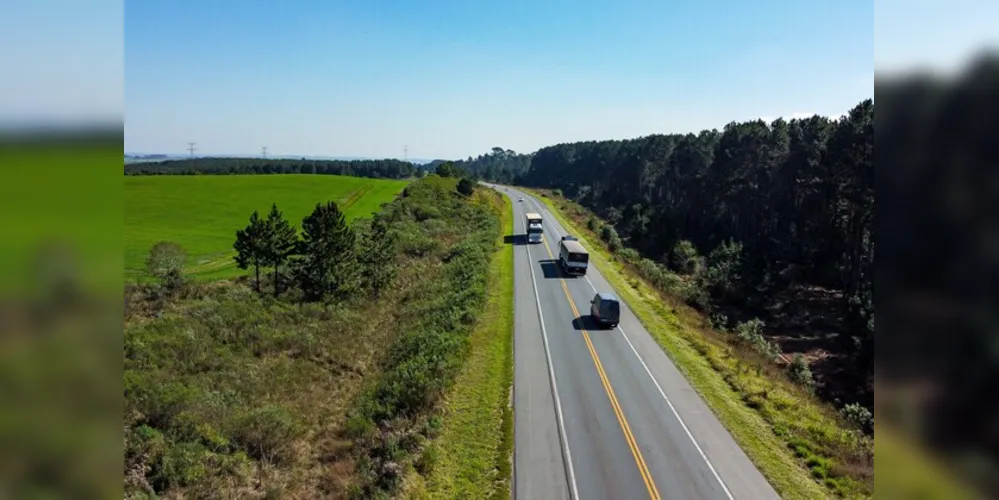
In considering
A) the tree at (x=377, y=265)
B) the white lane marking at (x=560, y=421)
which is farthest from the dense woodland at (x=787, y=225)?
the tree at (x=377, y=265)

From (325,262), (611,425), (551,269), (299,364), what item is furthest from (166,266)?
(611,425)

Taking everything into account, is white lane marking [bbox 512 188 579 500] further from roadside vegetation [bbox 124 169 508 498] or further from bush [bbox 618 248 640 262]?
bush [bbox 618 248 640 262]

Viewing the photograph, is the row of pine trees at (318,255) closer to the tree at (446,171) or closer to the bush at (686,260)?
the bush at (686,260)

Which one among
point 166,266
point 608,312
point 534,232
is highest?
point 534,232

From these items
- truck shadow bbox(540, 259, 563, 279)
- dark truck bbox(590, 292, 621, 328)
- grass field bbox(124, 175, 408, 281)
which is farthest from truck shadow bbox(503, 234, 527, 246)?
dark truck bbox(590, 292, 621, 328)

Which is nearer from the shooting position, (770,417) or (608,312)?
(770,417)

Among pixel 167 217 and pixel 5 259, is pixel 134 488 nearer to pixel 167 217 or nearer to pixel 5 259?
pixel 5 259

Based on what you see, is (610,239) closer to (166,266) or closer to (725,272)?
(725,272)
